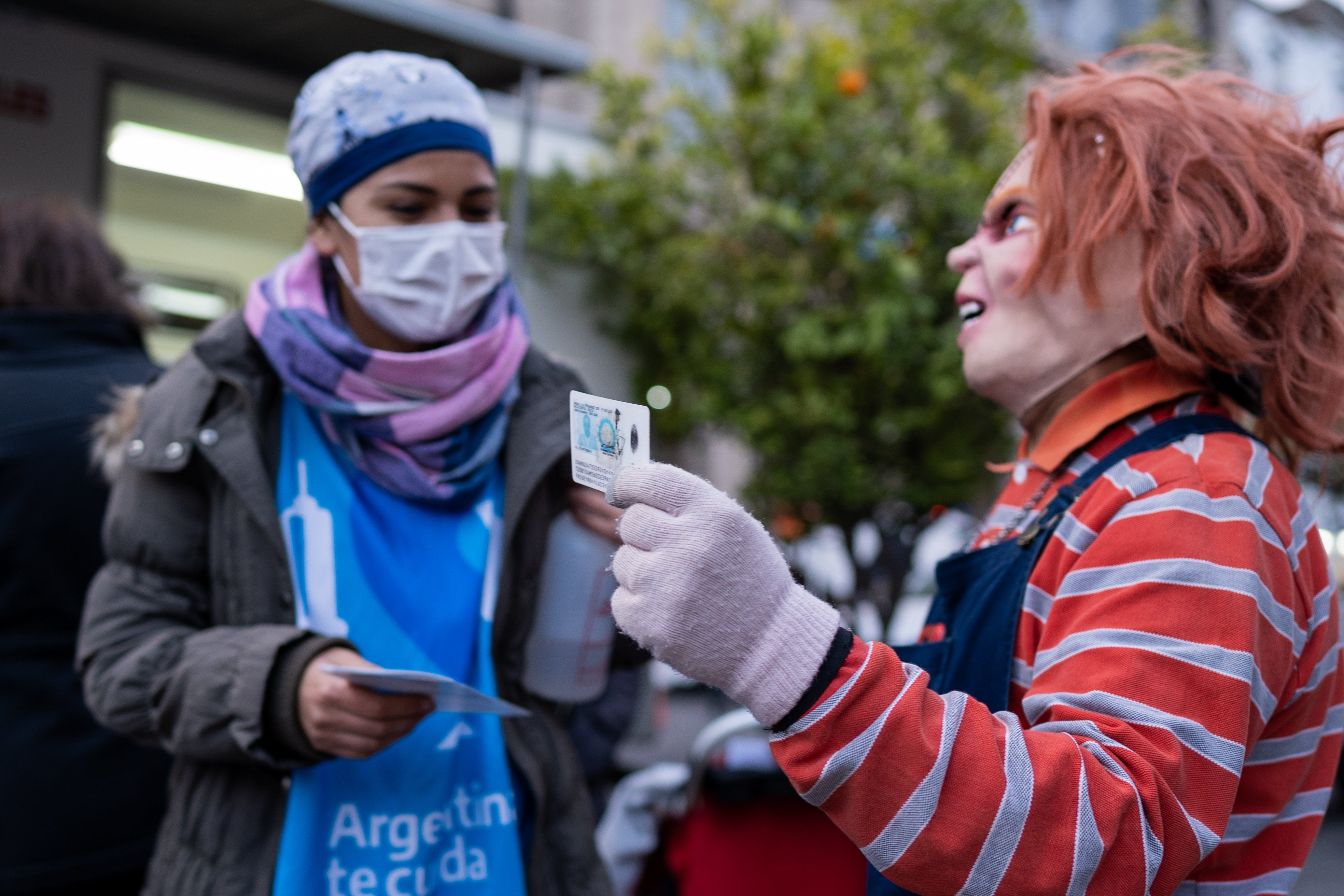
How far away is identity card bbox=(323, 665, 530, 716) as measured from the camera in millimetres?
1203

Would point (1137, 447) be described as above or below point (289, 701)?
above

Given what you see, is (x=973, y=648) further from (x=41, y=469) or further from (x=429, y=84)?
(x=41, y=469)

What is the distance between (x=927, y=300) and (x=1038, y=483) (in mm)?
4298

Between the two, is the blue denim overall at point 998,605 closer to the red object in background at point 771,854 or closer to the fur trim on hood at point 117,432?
the fur trim on hood at point 117,432

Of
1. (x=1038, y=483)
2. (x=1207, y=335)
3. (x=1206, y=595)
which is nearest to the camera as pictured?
(x=1206, y=595)

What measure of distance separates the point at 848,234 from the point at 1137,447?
15.4ft

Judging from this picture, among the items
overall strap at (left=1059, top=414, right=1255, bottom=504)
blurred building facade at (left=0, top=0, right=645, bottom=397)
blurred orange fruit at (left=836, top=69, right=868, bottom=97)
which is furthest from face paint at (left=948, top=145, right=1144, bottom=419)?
blurred orange fruit at (left=836, top=69, right=868, bottom=97)

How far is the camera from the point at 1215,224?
1.11 metres

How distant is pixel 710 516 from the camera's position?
0.84 meters

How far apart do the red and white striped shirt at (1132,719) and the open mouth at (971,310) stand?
242 millimetres

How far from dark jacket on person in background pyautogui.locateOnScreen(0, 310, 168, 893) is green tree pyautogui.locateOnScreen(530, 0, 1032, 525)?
3.88 m

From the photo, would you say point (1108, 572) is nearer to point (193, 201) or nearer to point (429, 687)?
point (429, 687)

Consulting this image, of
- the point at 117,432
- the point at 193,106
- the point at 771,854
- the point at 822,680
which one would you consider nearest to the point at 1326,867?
the point at 771,854

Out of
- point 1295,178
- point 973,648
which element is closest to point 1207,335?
point 1295,178
